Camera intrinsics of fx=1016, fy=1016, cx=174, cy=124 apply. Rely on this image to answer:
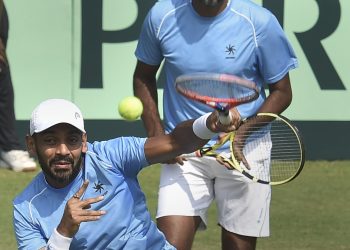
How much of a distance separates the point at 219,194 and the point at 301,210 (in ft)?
8.28

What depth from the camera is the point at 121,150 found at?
4.40m

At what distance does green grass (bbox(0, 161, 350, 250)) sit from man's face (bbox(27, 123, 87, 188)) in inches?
114

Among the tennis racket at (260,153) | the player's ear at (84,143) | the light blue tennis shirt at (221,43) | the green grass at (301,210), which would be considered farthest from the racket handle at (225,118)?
the green grass at (301,210)

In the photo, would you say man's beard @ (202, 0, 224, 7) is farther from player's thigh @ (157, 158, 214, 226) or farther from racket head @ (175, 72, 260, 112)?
racket head @ (175, 72, 260, 112)

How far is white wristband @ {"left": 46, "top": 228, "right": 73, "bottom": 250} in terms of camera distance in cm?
403

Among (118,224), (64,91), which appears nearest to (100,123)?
(64,91)

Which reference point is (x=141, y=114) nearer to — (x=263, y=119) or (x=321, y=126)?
(x=263, y=119)

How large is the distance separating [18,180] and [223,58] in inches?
152

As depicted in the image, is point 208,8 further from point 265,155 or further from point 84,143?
point 84,143

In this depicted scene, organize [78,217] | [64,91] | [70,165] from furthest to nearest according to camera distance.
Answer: [64,91] < [70,165] < [78,217]

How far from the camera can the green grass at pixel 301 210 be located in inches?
284

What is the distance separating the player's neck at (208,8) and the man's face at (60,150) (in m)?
1.49

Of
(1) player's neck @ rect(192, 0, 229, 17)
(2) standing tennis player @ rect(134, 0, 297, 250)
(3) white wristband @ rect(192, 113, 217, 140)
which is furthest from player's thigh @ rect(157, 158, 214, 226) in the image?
Result: (3) white wristband @ rect(192, 113, 217, 140)

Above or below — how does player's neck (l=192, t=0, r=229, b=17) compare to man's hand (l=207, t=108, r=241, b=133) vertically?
above
